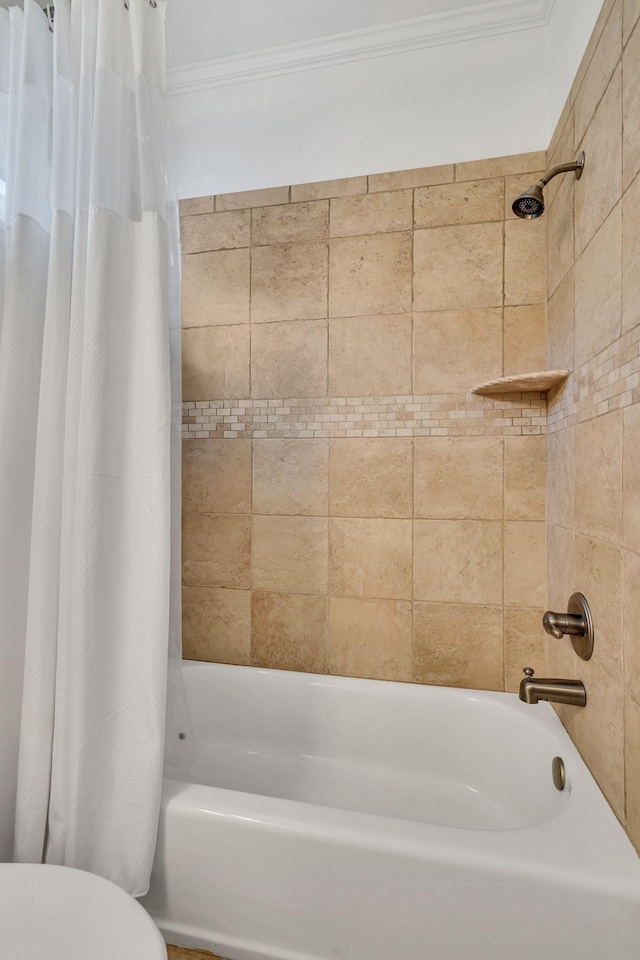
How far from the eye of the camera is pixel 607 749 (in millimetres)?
1188

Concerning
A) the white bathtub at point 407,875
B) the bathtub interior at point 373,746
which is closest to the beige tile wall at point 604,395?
the white bathtub at point 407,875

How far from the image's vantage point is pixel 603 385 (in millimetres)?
1239

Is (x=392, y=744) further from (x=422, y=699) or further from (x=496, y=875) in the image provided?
(x=496, y=875)

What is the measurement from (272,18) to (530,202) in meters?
1.18

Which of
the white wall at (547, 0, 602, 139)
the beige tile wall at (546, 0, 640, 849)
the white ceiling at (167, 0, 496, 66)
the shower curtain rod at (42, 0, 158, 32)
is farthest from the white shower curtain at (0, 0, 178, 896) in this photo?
the white wall at (547, 0, 602, 139)

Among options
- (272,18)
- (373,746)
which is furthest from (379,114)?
(373,746)

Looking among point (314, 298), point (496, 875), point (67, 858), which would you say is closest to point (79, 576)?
point (67, 858)

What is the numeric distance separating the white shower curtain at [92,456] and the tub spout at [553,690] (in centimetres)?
86

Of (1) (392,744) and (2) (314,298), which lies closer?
(1) (392,744)

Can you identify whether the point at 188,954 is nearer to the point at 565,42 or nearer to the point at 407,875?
the point at 407,875

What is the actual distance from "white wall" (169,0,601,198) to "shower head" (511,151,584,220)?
1.28ft

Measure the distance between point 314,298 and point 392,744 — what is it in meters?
1.58

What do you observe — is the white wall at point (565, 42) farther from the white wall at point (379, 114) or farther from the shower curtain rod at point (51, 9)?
the shower curtain rod at point (51, 9)

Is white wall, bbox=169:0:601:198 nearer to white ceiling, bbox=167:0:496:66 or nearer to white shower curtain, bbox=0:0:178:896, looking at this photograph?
white ceiling, bbox=167:0:496:66
